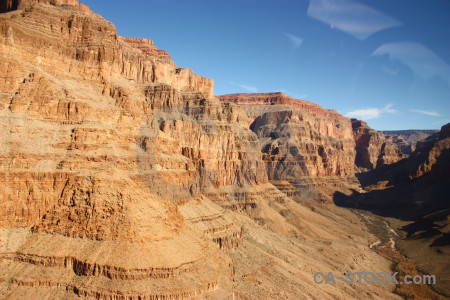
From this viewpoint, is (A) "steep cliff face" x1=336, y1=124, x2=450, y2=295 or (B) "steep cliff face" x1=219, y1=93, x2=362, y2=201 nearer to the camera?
(A) "steep cliff face" x1=336, y1=124, x2=450, y2=295

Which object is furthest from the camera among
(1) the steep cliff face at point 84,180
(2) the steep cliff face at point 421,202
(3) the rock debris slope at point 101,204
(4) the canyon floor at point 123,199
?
(2) the steep cliff face at point 421,202

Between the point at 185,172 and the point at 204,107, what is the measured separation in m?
34.0

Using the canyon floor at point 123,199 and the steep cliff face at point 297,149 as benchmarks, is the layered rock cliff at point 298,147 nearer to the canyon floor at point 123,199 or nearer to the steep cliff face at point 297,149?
the steep cliff face at point 297,149

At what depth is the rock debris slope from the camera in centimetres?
3366

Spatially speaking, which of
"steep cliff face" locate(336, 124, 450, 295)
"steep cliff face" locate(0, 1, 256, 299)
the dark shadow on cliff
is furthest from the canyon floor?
the dark shadow on cliff

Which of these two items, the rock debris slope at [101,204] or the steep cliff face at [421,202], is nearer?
the rock debris slope at [101,204]

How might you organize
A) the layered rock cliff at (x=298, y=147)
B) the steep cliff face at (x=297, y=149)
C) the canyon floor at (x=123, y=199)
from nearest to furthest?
1. the canyon floor at (x=123, y=199)
2. the steep cliff face at (x=297, y=149)
3. the layered rock cliff at (x=298, y=147)

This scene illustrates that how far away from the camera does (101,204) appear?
36938mm

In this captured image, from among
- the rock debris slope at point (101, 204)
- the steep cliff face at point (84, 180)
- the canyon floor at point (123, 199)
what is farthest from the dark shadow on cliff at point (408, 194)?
the steep cliff face at point (84, 180)

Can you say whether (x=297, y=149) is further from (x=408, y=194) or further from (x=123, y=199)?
(x=123, y=199)

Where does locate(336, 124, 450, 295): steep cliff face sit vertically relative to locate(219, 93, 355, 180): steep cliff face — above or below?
below

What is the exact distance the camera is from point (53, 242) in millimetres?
34688

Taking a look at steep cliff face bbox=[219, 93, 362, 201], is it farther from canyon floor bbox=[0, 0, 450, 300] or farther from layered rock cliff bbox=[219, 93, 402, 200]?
canyon floor bbox=[0, 0, 450, 300]

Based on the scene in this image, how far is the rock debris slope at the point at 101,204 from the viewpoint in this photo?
33656 millimetres
